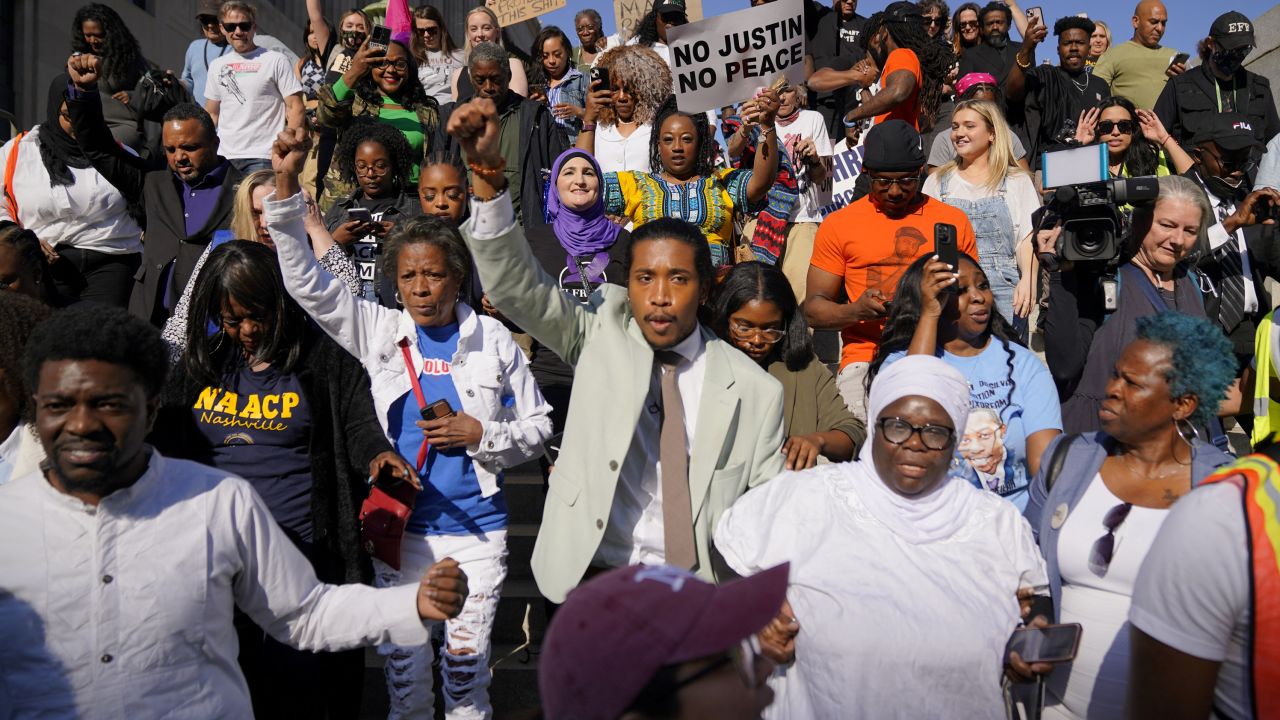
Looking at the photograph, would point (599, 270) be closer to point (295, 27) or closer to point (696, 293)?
point (696, 293)

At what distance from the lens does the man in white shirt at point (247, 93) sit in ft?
30.2

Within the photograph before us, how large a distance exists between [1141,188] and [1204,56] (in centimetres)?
514

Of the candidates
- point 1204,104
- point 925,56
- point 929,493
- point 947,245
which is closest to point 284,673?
point 929,493

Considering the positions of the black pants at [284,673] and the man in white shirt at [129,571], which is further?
the black pants at [284,673]

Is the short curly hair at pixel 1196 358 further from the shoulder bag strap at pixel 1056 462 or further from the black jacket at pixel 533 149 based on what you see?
the black jacket at pixel 533 149

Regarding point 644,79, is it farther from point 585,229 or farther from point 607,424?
point 607,424

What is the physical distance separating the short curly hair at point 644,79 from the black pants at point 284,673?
4.26m

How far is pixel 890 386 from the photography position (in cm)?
360

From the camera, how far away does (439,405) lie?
13.9 ft

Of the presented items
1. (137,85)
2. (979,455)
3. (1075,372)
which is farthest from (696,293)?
(137,85)

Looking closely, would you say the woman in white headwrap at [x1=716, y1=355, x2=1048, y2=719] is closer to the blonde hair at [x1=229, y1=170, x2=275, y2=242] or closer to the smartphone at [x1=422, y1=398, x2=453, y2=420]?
the smartphone at [x1=422, y1=398, x2=453, y2=420]

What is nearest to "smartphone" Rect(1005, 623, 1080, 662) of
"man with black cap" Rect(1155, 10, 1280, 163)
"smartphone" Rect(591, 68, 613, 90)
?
"smartphone" Rect(591, 68, 613, 90)

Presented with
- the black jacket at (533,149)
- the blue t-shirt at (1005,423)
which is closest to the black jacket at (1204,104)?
the black jacket at (533,149)

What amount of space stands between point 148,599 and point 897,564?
6.62 feet
